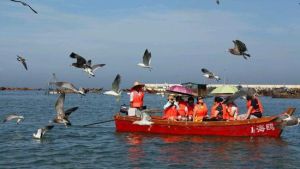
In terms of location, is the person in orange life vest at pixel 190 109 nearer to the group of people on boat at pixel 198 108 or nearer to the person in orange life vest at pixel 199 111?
the group of people on boat at pixel 198 108

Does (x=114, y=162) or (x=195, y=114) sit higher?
(x=195, y=114)

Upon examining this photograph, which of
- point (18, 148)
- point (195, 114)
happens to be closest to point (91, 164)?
point (18, 148)

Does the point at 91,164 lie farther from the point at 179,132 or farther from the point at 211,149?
the point at 179,132

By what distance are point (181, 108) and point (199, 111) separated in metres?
1.03

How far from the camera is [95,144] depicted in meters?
21.2

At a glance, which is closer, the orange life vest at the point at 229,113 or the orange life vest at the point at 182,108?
the orange life vest at the point at 229,113

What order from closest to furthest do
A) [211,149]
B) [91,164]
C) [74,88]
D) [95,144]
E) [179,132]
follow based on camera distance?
[74,88] → [91,164] → [211,149] → [95,144] → [179,132]

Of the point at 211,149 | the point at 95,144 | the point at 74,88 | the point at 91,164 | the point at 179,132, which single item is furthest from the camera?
the point at 179,132

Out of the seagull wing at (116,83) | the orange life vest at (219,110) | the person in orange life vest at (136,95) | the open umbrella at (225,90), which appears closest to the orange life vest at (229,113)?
the orange life vest at (219,110)

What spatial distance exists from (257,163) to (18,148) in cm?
873

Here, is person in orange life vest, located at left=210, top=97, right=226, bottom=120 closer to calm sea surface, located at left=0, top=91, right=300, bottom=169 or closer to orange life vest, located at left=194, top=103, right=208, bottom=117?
orange life vest, located at left=194, top=103, right=208, bottom=117

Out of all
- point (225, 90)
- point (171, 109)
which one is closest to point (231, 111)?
point (225, 90)

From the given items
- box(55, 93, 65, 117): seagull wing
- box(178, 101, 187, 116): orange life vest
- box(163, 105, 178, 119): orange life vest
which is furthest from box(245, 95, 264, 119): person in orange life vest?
box(55, 93, 65, 117): seagull wing

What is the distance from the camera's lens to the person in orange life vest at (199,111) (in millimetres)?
21797
